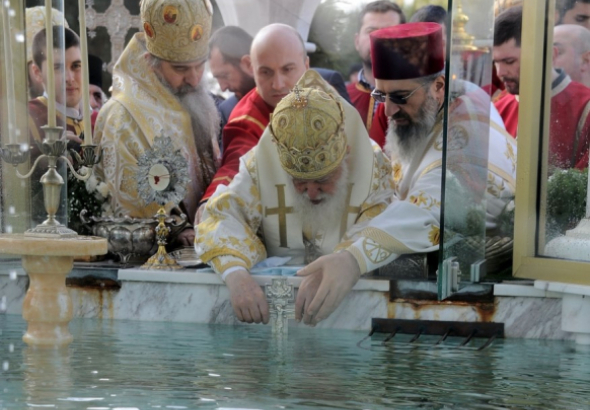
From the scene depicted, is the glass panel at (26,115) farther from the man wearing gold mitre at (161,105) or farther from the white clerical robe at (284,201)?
the white clerical robe at (284,201)

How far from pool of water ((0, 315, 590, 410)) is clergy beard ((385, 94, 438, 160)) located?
143cm

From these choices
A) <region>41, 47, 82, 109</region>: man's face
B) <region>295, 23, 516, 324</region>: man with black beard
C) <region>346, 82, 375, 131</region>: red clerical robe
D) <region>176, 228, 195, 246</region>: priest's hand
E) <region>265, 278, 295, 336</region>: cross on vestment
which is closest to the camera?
<region>295, 23, 516, 324</region>: man with black beard

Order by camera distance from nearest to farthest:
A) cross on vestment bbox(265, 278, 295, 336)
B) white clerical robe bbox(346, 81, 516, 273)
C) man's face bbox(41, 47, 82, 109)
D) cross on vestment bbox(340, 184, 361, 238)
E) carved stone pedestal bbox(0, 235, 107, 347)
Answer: carved stone pedestal bbox(0, 235, 107, 347)
white clerical robe bbox(346, 81, 516, 273)
cross on vestment bbox(265, 278, 295, 336)
cross on vestment bbox(340, 184, 361, 238)
man's face bbox(41, 47, 82, 109)

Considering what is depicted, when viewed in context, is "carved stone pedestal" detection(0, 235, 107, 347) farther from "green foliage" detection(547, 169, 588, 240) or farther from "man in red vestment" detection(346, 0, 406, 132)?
"man in red vestment" detection(346, 0, 406, 132)

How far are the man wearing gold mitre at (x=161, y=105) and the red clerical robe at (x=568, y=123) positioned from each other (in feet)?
8.94

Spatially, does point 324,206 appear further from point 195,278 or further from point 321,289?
point 195,278

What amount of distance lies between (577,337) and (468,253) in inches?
33.2

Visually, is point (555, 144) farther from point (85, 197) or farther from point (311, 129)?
point (85, 197)

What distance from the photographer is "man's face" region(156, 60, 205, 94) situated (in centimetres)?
918

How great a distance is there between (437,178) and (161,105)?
2392 mm

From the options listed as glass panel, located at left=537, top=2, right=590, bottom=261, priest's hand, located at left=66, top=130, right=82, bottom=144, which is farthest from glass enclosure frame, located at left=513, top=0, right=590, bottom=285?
priest's hand, located at left=66, top=130, right=82, bottom=144

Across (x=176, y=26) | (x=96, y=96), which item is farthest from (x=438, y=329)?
(x=96, y=96)

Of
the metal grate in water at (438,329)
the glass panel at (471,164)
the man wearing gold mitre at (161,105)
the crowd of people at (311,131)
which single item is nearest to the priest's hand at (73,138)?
the crowd of people at (311,131)

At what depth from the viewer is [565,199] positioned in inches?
293
